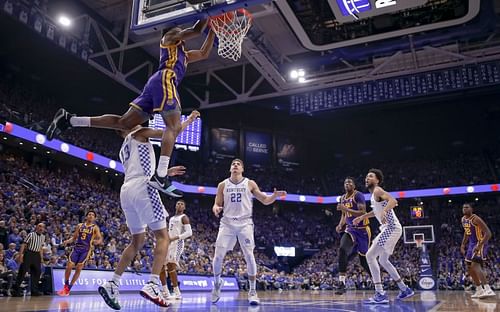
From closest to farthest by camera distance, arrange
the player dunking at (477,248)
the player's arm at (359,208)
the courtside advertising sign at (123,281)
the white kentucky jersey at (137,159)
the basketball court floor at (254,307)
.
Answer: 1. the white kentucky jersey at (137,159)
2. the basketball court floor at (254,307)
3. the player's arm at (359,208)
4. the player dunking at (477,248)
5. the courtside advertising sign at (123,281)

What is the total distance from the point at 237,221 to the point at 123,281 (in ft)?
25.0

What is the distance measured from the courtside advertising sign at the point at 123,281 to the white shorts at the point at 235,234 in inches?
179

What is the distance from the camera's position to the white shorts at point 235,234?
6961 millimetres

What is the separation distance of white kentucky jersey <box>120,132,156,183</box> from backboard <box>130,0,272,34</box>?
3741 millimetres

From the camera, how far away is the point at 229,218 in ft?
23.3

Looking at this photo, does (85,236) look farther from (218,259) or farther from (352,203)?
(352,203)

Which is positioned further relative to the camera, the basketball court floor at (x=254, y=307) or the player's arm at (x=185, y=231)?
the player's arm at (x=185, y=231)

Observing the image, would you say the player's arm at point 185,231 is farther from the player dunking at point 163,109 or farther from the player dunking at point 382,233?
the player dunking at point 163,109

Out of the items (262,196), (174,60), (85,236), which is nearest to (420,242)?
(85,236)

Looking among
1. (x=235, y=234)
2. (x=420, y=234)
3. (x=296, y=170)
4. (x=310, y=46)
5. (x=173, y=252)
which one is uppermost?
(x=310, y=46)

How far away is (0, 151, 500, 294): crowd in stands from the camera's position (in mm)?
14508

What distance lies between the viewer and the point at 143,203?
4.10 meters

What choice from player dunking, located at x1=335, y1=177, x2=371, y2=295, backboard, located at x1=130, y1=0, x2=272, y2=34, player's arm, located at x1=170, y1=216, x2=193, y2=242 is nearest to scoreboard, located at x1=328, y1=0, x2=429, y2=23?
backboard, located at x1=130, y1=0, x2=272, y2=34

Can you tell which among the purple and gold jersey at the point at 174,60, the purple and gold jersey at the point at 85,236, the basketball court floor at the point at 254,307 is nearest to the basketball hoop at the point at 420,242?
the basketball court floor at the point at 254,307
